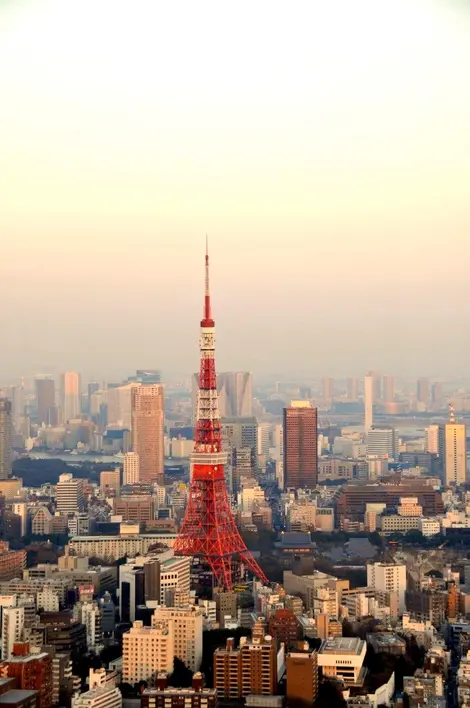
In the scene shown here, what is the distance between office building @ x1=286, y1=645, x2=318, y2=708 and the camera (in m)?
7.02

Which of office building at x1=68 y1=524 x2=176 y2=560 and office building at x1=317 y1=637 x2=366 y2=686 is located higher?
office building at x1=68 y1=524 x2=176 y2=560

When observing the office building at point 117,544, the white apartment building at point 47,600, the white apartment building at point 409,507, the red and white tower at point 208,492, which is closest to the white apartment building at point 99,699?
the white apartment building at point 47,600

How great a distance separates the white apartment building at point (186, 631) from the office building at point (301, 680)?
52cm

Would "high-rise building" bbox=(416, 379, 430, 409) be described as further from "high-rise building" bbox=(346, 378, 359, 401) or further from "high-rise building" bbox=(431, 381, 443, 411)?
"high-rise building" bbox=(346, 378, 359, 401)

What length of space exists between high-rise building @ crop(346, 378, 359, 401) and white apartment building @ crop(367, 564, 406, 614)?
3624mm

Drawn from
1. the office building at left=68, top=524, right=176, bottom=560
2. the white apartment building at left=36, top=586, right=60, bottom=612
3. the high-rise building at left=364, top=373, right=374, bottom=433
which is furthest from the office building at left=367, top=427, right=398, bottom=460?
the white apartment building at left=36, top=586, right=60, bottom=612

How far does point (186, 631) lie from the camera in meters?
7.76

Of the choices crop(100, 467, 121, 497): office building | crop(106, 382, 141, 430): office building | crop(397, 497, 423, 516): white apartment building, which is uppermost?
crop(106, 382, 141, 430): office building

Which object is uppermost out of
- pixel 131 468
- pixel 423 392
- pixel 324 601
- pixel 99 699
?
pixel 423 392

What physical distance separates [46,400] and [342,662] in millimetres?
7359

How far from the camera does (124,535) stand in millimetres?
11711

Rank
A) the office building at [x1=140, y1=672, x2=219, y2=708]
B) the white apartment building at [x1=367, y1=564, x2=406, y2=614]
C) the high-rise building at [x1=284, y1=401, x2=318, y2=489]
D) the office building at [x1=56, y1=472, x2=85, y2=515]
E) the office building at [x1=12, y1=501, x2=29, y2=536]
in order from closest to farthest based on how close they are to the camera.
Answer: the office building at [x1=140, y1=672, x2=219, y2=708] → the white apartment building at [x1=367, y1=564, x2=406, y2=614] → the office building at [x1=12, y1=501, x2=29, y2=536] → the office building at [x1=56, y1=472, x2=85, y2=515] → the high-rise building at [x1=284, y1=401, x2=318, y2=489]

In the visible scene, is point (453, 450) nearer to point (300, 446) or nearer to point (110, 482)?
point (300, 446)

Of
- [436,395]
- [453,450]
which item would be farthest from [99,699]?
[453,450]
